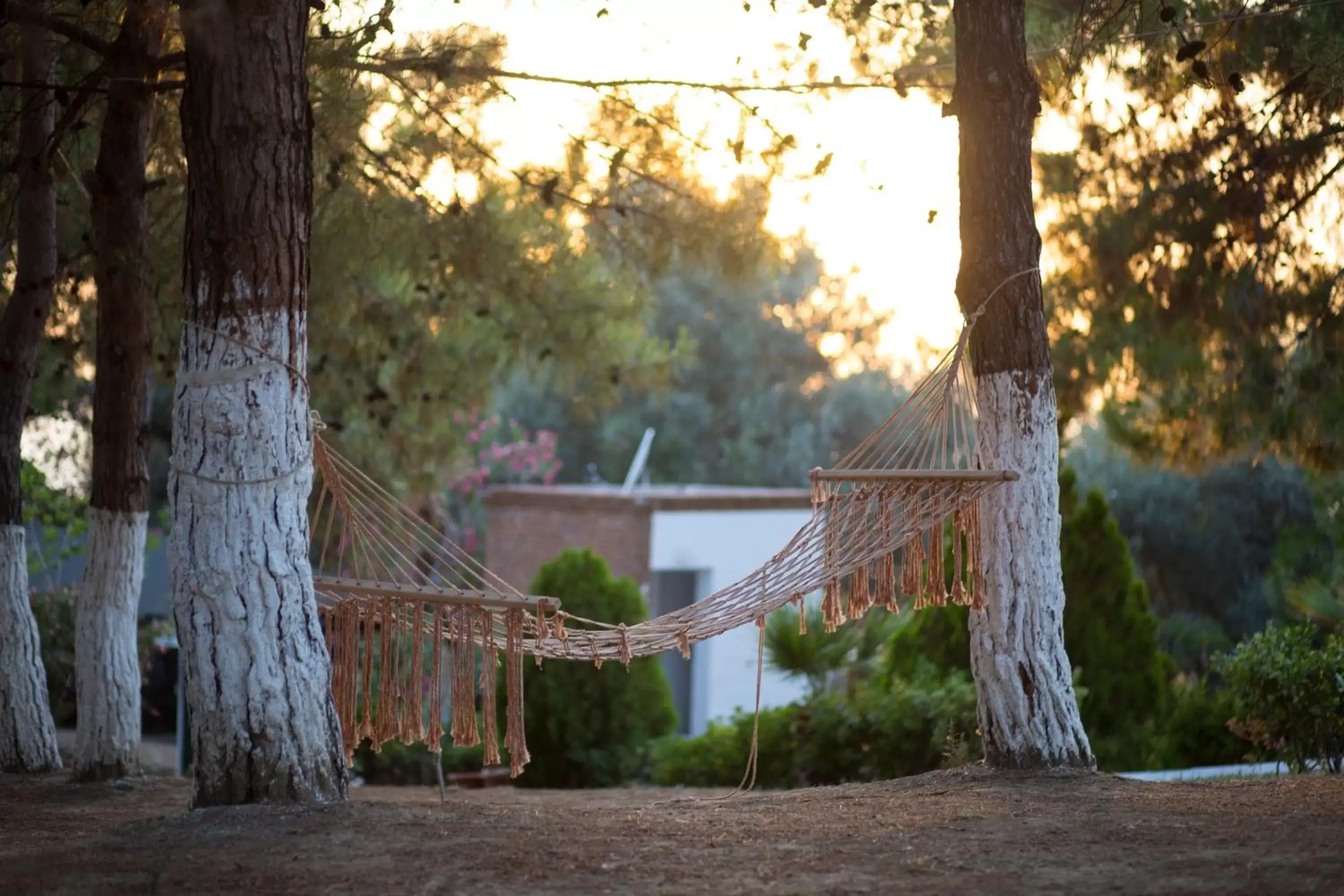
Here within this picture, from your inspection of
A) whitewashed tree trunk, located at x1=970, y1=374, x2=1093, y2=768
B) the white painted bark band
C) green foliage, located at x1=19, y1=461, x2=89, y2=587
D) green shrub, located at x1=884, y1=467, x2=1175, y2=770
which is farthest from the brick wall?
the white painted bark band

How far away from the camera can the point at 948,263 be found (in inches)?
352

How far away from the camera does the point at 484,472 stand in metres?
12.3

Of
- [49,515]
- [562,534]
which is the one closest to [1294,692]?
[49,515]

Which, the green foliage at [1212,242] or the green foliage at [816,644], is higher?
the green foliage at [1212,242]

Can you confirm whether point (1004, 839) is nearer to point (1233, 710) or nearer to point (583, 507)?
point (1233, 710)

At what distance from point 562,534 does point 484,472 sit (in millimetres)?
Answer: 1571

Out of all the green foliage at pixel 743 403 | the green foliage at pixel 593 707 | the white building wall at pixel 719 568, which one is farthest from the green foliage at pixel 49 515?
the green foliage at pixel 743 403

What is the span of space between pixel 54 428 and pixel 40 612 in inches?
103

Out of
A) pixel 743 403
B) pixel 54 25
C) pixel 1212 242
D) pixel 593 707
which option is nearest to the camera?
pixel 54 25

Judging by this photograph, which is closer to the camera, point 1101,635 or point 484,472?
point 1101,635

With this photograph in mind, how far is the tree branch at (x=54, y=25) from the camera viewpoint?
3914mm

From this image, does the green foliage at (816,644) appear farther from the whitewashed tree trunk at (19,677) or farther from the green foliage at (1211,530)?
the green foliage at (1211,530)

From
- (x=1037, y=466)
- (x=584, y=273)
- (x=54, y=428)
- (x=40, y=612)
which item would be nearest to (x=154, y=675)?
(x=54, y=428)

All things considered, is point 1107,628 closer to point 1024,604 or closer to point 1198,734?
point 1198,734
